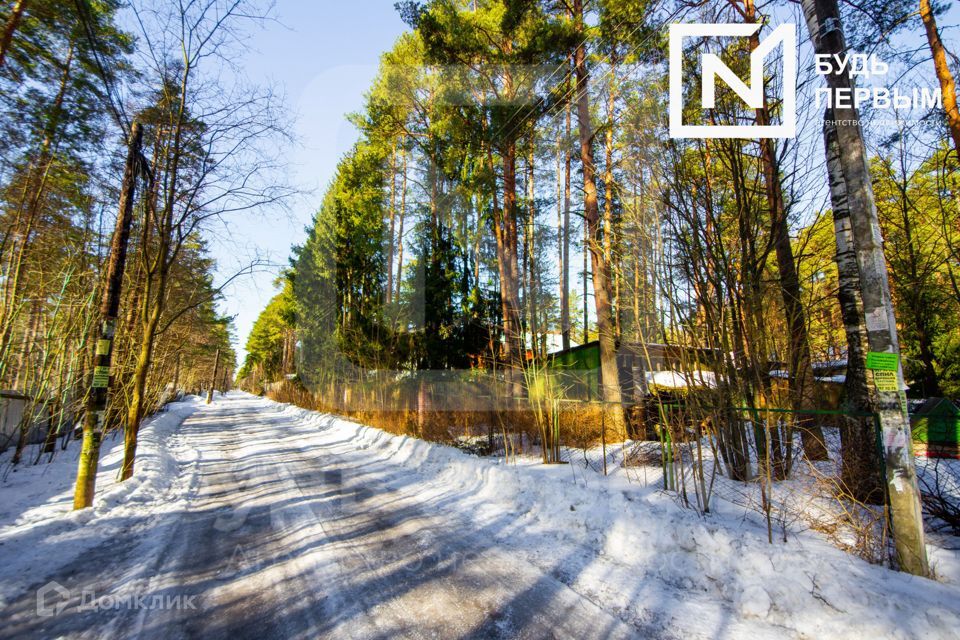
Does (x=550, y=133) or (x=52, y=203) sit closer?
(x=52, y=203)

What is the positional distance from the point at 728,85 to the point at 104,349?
30.8ft

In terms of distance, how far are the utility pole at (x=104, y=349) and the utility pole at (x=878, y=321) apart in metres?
8.62

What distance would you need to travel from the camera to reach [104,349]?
5371 millimetres

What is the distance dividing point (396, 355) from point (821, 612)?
12034mm

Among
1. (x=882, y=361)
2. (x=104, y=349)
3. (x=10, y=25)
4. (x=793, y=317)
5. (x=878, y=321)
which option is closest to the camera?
(x=882, y=361)

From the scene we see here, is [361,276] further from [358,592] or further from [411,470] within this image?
[358,592]

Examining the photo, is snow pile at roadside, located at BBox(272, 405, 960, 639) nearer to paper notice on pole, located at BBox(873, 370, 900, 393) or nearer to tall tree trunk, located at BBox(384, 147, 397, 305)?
paper notice on pole, located at BBox(873, 370, 900, 393)

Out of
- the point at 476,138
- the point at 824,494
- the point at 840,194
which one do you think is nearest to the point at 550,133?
the point at 476,138

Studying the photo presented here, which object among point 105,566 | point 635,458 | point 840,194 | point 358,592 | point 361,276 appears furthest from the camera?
point 361,276

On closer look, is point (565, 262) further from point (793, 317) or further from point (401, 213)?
point (793, 317)

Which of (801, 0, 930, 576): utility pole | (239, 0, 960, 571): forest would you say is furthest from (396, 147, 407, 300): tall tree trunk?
(801, 0, 930, 576): utility pole

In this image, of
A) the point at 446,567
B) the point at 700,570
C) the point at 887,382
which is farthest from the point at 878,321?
the point at 446,567

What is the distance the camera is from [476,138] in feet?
37.1

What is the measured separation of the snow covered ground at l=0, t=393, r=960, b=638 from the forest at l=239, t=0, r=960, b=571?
815mm
